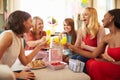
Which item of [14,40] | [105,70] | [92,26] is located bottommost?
[105,70]

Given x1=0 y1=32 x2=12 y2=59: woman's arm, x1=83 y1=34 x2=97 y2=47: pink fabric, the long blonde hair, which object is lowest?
x1=83 y1=34 x2=97 y2=47: pink fabric

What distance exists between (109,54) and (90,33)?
57cm

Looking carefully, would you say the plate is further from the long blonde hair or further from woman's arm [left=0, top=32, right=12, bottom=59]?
the long blonde hair

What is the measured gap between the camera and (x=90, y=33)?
2.44 meters

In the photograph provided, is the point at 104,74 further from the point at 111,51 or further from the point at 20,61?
the point at 20,61

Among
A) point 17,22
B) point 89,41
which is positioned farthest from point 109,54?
point 17,22

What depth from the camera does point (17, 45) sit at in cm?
154

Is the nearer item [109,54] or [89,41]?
[109,54]

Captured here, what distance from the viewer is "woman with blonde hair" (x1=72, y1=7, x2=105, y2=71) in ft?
7.71

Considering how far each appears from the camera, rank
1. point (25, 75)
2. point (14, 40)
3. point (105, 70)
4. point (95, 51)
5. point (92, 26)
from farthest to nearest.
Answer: point (92, 26) → point (95, 51) → point (105, 70) → point (14, 40) → point (25, 75)

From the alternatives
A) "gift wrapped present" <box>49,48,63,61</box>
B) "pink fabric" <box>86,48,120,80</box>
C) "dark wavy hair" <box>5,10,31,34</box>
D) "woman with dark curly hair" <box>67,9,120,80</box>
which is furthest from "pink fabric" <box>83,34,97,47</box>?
"dark wavy hair" <box>5,10,31,34</box>

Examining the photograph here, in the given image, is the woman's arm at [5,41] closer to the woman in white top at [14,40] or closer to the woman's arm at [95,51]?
the woman in white top at [14,40]

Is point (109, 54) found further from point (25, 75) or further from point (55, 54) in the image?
point (25, 75)

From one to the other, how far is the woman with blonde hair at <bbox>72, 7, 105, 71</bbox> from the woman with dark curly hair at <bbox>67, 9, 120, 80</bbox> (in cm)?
20
